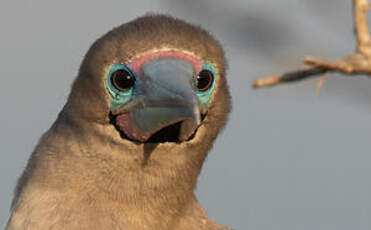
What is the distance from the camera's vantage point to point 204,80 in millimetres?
5520

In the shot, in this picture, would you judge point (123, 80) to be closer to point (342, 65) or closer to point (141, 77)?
point (141, 77)

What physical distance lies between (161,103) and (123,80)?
44 cm

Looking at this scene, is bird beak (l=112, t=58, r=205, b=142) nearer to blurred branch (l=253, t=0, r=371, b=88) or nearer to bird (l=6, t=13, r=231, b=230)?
bird (l=6, t=13, r=231, b=230)

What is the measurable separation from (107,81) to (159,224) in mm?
1149

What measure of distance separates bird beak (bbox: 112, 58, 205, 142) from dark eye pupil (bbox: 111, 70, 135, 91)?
8cm

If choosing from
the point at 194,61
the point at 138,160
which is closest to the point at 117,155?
the point at 138,160

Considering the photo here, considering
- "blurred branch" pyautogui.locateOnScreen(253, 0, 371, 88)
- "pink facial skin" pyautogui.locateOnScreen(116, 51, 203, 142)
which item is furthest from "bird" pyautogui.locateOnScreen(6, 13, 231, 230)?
"blurred branch" pyautogui.locateOnScreen(253, 0, 371, 88)

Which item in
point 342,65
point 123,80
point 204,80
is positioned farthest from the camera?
point 204,80

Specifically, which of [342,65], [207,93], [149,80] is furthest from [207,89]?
[342,65]

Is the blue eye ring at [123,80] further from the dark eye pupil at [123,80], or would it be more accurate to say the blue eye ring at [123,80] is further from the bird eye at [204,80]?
the bird eye at [204,80]

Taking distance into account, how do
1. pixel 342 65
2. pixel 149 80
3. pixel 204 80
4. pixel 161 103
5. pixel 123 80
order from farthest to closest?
1. pixel 204 80
2. pixel 123 80
3. pixel 149 80
4. pixel 161 103
5. pixel 342 65

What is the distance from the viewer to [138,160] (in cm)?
544

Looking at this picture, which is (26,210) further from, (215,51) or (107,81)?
(215,51)

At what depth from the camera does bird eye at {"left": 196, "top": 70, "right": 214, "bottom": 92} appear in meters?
5.47
